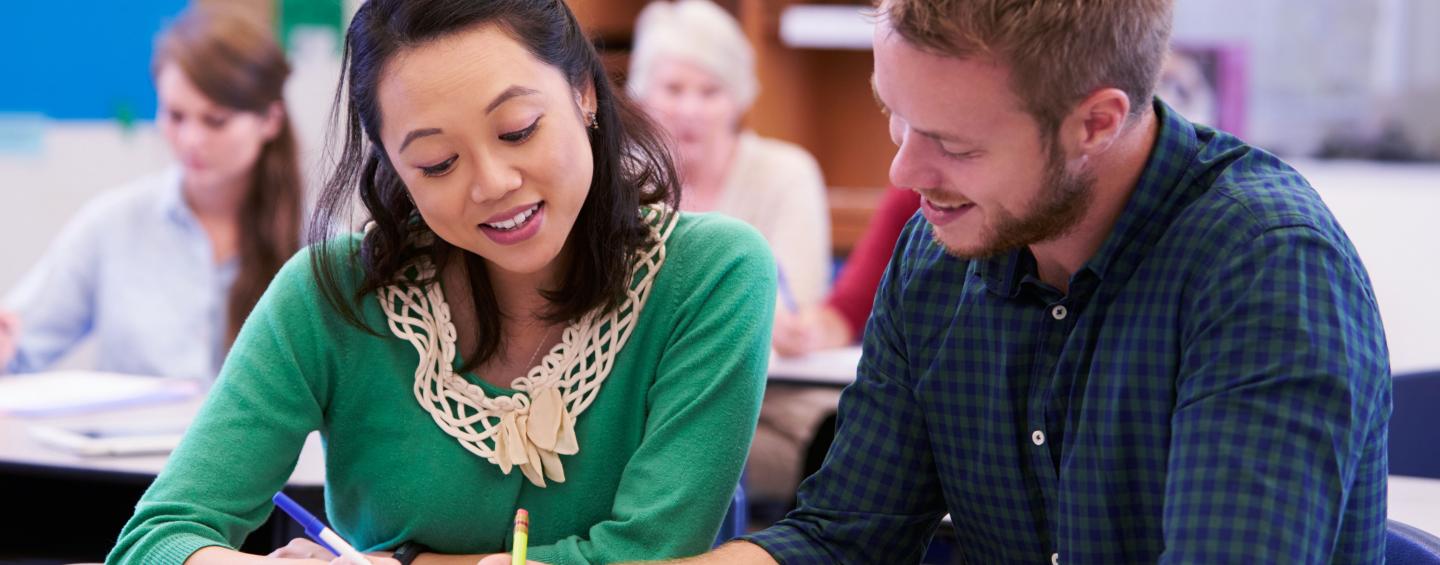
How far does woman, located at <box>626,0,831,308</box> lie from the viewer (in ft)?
11.7

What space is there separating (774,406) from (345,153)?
1.99 metres

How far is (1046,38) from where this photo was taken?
44.5 inches

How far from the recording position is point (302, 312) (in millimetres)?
1512

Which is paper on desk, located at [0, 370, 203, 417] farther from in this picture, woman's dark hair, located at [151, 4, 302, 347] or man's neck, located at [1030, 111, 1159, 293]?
man's neck, located at [1030, 111, 1159, 293]

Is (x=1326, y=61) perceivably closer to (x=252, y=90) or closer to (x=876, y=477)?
(x=252, y=90)

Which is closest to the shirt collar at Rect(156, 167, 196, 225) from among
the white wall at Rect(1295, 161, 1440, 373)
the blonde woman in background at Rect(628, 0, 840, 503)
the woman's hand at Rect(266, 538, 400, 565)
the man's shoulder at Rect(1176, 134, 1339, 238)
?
the blonde woman in background at Rect(628, 0, 840, 503)

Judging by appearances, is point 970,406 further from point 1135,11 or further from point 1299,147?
point 1299,147

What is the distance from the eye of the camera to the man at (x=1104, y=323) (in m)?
1.06

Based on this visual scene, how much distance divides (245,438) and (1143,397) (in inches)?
33.9

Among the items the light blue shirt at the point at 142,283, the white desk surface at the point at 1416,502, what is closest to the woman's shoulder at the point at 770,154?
the light blue shirt at the point at 142,283

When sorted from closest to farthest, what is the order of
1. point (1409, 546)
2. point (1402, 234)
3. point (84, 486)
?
point (1409, 546) → point (84, 486) → point (1402, 234)

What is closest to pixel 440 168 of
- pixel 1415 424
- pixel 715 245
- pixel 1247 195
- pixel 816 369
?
pixel 715 245

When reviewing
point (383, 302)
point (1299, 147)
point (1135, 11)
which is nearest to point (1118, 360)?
point (1135, 11)

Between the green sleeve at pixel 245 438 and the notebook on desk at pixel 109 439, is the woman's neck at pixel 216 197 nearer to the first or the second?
the notebook on desk at pixel 109 439
